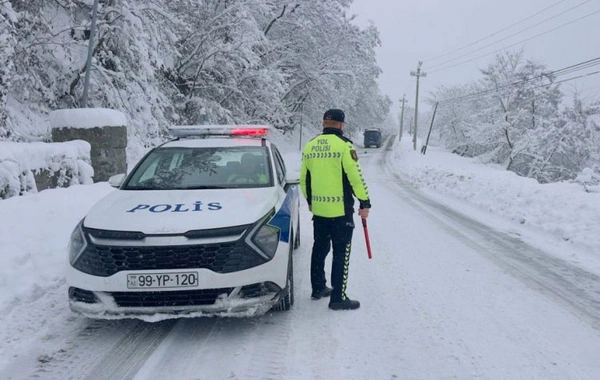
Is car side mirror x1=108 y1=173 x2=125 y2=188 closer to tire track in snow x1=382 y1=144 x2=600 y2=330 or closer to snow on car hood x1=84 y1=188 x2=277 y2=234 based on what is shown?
snow on car hood x1=84 y1=188 x2=277 y2=234

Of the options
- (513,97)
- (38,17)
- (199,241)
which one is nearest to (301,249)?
(199,241)

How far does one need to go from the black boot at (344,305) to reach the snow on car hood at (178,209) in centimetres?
112

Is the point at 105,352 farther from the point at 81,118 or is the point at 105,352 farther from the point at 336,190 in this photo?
the point at 81,118

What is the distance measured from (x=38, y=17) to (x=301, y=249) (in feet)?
30.8

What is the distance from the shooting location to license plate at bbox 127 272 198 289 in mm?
3602

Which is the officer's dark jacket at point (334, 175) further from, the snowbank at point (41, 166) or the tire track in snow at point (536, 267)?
the snowbank at point (41, 166)

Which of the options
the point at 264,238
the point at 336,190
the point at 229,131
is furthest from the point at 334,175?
the point at 229,131

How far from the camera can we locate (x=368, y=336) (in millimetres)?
3934

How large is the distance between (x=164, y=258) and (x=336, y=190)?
171cm

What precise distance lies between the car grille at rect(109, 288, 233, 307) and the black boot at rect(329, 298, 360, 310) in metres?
1.24

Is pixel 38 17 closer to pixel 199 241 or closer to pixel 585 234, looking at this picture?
pixel 199 241

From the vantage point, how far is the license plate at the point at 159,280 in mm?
3602

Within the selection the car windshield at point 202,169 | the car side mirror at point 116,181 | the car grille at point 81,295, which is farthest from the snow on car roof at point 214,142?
the car grille at point 81,295

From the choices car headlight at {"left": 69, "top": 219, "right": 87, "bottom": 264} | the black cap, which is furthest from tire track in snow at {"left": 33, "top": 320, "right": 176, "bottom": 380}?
the black cap
